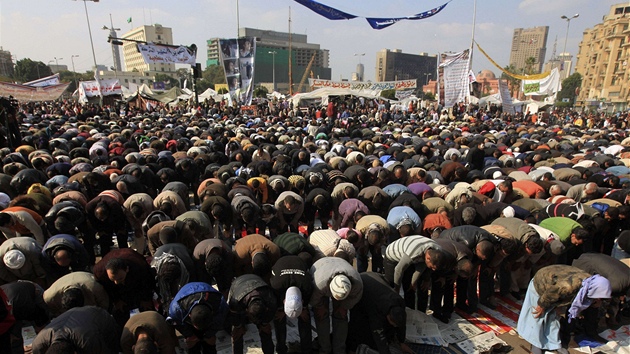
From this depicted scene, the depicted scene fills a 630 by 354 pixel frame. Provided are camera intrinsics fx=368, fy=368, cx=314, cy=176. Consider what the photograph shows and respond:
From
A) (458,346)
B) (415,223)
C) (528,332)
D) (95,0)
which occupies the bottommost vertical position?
(458,346)

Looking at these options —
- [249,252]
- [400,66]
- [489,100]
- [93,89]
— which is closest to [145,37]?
[93,89]

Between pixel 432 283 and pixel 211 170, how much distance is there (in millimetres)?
5055

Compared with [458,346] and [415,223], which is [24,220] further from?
[458,346]

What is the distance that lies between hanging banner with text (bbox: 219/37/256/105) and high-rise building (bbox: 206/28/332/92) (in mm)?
89049

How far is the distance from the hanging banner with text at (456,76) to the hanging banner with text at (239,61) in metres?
9.53

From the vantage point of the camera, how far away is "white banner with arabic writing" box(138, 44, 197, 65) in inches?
691

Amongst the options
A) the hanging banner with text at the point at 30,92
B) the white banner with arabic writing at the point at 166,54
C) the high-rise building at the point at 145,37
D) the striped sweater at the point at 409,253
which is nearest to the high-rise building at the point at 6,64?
the high-rise building at the point at 145,37

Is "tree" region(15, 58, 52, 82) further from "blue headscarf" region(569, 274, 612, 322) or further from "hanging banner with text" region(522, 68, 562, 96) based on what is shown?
"blue headscarf" region(569, 274, 612, 322)

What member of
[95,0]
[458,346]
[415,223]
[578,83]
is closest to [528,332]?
[458,346]

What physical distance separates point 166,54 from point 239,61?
11.5 feet

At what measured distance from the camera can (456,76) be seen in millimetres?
17922

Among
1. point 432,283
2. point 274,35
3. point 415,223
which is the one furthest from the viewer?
point 274,35

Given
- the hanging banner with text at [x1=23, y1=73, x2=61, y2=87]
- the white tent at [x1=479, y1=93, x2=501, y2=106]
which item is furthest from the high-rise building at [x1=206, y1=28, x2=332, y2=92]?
the white tent at [x1=479, y1=93, x2=501, y2=106]

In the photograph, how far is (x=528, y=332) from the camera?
3580 millimetres
